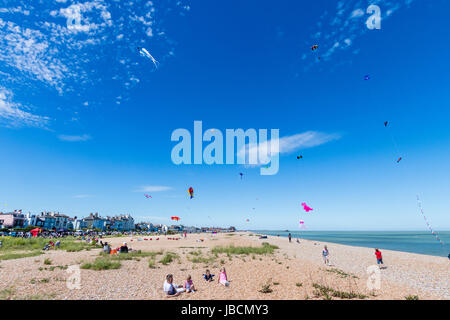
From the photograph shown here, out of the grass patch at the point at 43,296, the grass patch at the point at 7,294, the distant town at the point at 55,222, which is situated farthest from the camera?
the distant town at the point at 55,222

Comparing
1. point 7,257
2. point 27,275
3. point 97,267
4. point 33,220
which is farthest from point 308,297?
point 33,220

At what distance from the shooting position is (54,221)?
376ft

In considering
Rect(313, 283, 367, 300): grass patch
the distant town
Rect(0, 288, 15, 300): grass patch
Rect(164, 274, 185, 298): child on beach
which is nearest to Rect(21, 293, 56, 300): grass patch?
Rect(0, 288, 15, 300): grass patch

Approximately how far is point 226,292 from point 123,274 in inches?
327

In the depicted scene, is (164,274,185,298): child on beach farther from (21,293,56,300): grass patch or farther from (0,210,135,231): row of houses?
(0,210,135,231): row of houses

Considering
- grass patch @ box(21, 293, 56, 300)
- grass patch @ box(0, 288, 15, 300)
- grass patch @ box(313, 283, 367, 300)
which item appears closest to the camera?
grass patch @ box(0, 288, 15, 300)

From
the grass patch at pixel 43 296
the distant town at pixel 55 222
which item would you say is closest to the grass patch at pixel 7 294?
the grass patch at pixel 43 296

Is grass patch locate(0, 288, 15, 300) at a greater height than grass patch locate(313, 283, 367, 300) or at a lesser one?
greater

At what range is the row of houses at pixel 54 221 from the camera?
9814cm

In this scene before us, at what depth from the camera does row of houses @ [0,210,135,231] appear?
98.1m

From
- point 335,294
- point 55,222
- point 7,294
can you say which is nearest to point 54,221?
point 55,222

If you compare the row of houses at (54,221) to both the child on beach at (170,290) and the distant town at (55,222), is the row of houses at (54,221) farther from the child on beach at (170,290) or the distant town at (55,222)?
the child on beach at (170,290)

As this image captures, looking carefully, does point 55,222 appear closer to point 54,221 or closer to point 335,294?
point 54,221
